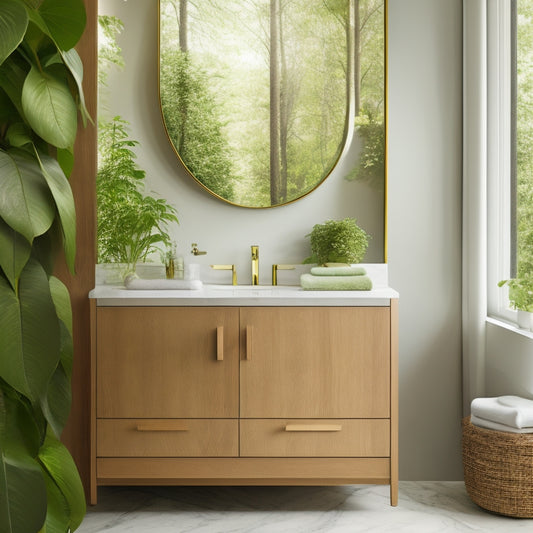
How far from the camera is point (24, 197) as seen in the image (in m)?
1.67

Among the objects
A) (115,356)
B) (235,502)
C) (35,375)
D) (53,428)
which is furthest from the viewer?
(235,502)

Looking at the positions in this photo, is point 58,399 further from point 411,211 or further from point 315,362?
point 411,211

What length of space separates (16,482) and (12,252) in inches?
22.9

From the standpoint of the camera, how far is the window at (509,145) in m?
2.50

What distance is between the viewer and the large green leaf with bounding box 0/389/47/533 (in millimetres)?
1627

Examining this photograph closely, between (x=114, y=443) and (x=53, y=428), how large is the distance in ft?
1.41

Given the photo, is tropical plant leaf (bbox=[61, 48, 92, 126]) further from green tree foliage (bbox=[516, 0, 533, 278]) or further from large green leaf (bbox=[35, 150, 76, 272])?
green tree foliage (bbox=[516, 0, 533, 278])

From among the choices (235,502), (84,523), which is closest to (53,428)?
(84,523)

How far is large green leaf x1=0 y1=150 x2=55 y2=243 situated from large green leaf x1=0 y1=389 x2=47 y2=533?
443 millimetres

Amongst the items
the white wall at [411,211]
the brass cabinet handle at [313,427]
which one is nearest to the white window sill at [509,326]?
the white wall at [411,211]

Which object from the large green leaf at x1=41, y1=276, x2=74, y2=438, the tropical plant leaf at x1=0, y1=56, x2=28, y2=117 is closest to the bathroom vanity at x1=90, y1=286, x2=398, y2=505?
the large green leaf at x1=41, y1=276, x2=74, y2=438

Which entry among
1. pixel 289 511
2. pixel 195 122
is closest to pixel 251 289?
pixel 195 122

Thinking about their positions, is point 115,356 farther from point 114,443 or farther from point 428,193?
point 428,193

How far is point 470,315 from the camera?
8.79ft
